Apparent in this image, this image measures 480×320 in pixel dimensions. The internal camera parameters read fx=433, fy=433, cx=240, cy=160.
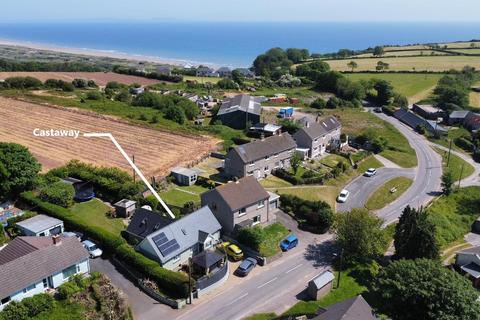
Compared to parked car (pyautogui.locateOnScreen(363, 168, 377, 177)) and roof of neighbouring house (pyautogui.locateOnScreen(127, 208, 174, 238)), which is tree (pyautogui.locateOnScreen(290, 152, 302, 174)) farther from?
roof of neighbouring house (pyautogui.locateOnScreen(127, 208, 174, 238))

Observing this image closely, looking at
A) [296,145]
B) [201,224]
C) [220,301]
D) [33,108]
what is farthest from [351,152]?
[33,108]

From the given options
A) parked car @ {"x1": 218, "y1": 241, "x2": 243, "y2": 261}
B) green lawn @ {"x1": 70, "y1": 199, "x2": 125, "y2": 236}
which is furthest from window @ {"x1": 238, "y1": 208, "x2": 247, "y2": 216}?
green lawn @ {"x1": 70, "y1": 199, "x2": 125, "y2": 236}

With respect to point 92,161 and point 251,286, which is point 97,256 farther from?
point 92,161

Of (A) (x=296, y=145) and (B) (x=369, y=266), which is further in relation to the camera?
(A) (x=296, y=145)

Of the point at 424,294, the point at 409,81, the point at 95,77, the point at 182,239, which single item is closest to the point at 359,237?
the point at 424,294

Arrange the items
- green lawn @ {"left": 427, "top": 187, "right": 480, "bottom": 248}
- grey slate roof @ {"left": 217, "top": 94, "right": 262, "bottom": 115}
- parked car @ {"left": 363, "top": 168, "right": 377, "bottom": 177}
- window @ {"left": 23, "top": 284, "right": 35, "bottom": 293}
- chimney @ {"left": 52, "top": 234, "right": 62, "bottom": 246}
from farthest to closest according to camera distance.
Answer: grey slate roof @ {"left": 217, "top": 94, "right": 262, "bottom": 115} → parked car @ {"left": 363, "top": 168, "right": 377, "bottom": 177} → green lawn @ {"left": 427, "top": 187, "right": 480, "bottom": 248} → chimney @ {"left": 52, "top": 234, "right": 62, "bottom": 246} → window @ {"left": 23, "top": 284, "right": 35, "bottom": 293}

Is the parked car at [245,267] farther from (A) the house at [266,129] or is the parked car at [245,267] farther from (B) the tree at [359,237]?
(A) the house at [266,129]
